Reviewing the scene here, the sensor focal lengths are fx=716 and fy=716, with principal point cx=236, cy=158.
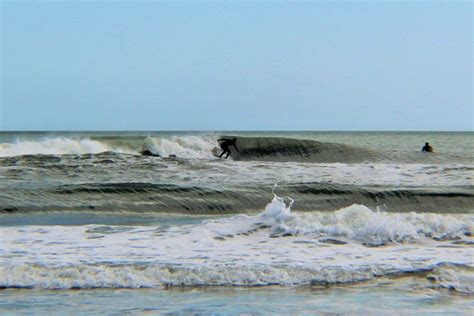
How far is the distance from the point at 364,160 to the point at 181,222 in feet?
45.3

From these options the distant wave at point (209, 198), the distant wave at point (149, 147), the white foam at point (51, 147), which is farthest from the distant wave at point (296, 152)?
the distant wave at point (209, 198)

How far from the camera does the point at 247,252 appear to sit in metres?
8.30

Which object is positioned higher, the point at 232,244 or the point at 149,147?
the point at 149,147

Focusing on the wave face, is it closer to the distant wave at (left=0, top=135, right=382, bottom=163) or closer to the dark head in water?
the distant wave at (left=0, top=135, right=382, bottom=163)

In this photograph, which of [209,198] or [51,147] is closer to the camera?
[209,198]

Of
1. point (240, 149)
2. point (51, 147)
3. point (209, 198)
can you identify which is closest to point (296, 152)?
point (240, 149)

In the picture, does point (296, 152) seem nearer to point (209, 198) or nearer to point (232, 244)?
point (209, 198)

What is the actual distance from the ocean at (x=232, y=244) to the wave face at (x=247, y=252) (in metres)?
Answer: 0.02

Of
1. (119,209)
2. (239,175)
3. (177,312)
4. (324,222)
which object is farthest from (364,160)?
(177,312)

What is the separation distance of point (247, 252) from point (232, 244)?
58 centimetres

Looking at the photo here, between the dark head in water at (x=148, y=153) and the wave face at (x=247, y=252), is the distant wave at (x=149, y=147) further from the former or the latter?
the wave face at (x=247, y=252)

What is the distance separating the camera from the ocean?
20.7 ft

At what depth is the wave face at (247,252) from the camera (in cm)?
699

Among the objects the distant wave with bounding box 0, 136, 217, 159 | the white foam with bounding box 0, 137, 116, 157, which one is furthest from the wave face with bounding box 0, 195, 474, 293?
the distant wave with bounding box 0, 136, 217, 159
